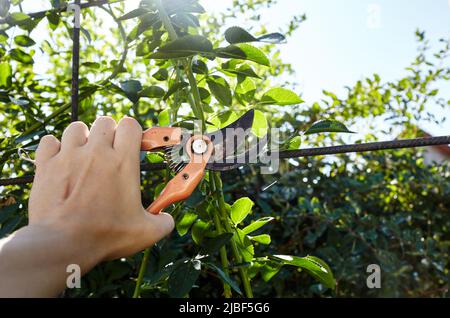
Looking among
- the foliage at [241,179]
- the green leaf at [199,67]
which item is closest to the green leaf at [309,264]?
the foliage at [241,179]

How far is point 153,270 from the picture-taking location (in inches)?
47.9

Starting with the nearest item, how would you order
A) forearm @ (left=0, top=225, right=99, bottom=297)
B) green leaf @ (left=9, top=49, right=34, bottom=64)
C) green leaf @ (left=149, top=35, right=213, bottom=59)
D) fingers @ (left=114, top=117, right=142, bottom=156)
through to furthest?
forearm @ (left=0, top=225, right=99, bottom=297)
fingers @ (left=114, top=117, right=142, bottom=156)
green leaf @ (left=149, top=35, right=213, bottom=59)
green leaf @ (left=9, top=49, right=34, bottom=64)

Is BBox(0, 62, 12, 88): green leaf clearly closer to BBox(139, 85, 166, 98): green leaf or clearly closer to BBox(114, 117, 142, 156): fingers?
BBox(139, 85, 166, 98): green leaf

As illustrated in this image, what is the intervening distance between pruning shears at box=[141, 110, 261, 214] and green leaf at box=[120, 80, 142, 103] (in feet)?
1.17

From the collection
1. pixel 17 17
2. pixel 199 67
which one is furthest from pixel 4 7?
pixel 199 67

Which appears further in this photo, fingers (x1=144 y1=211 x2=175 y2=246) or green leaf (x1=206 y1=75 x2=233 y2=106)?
green leaf (x1=206 y1=75 x2=233 y2=106)

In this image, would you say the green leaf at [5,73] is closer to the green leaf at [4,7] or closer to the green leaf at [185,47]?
the green leaf at [4,7]

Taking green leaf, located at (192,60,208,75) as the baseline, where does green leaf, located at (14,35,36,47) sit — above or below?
above

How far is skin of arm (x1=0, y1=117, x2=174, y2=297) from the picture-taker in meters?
0.57

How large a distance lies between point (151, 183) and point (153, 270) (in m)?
0.65

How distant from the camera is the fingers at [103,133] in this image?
2.16 feet

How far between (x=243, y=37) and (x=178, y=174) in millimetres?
220

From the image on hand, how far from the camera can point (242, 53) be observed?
0.82 meters

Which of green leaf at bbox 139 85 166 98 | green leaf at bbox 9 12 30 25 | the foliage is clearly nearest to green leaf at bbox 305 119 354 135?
the foliage
